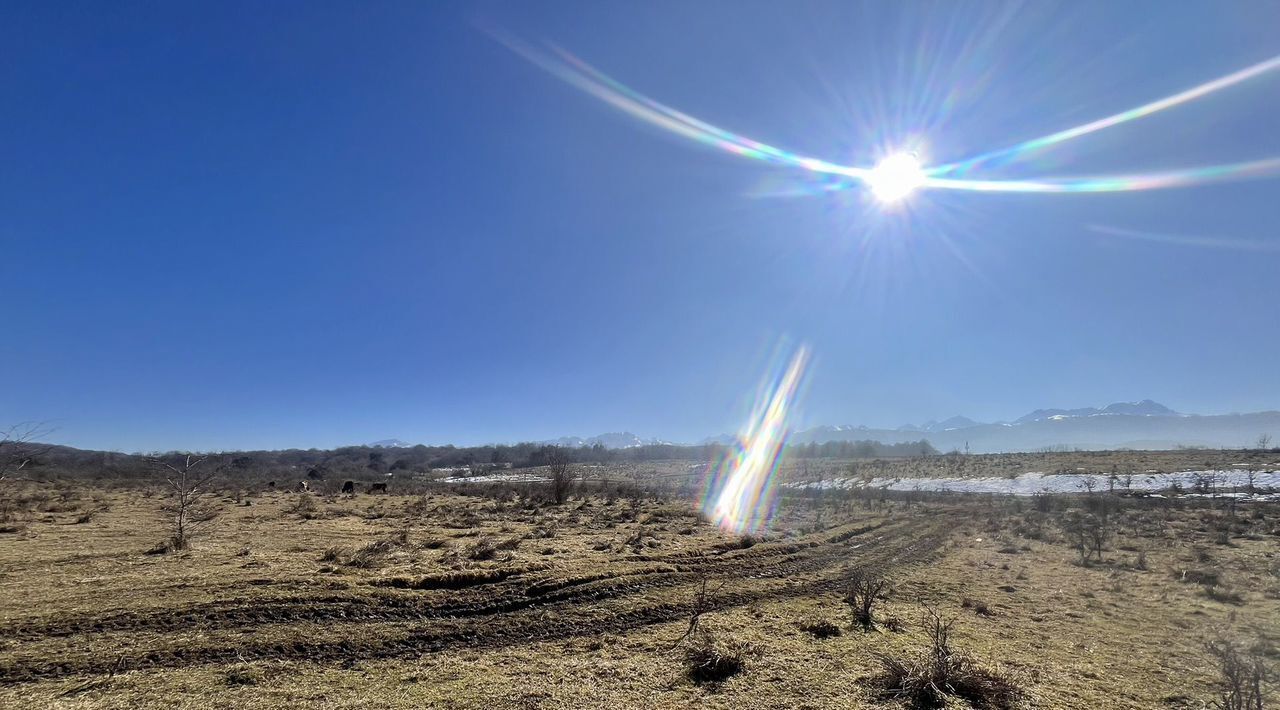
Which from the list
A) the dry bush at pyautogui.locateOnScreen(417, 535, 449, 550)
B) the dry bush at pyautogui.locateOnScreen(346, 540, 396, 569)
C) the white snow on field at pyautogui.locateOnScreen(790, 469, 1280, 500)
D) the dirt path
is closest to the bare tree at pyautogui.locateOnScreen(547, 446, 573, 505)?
the dry bush at pyautogui.locateOnScreen(417, 535, 449, 550)

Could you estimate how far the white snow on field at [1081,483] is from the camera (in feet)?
122

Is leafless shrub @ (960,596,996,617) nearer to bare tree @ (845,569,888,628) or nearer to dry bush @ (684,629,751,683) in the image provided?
bare tree @ (845,569,888,628)

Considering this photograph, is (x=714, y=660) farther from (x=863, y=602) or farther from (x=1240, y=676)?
(x=1240, y=676)

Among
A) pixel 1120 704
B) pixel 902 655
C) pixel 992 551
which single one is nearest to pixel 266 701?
pixel 902 655

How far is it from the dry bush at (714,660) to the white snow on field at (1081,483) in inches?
1688

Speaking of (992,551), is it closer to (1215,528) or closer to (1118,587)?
(1118,587)

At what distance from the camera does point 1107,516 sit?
85.5 ft

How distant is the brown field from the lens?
6672 millimetres

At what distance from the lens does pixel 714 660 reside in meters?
7.37

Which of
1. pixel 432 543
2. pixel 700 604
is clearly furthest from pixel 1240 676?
pixel 432 543

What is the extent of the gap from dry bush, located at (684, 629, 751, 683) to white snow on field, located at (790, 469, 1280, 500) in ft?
141

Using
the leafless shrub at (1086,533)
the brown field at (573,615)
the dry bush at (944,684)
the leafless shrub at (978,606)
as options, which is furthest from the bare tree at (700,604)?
the leafless shrub at (1086,533)

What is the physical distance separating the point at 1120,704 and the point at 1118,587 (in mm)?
8934

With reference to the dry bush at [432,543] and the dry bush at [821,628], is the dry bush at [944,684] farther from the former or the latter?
the dry bush at [432,543]
